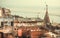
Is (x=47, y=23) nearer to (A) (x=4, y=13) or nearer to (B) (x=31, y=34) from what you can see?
(B) (x=31, y=34)

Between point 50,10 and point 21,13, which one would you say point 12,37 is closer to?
point 21,13

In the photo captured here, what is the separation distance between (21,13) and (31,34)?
0.53 meters

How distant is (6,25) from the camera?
14.6ft

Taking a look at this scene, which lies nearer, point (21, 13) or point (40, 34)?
point (40, 34)

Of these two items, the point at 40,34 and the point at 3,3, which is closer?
the point at 40,34

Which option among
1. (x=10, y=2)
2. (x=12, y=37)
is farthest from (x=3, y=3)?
(x=12, y=37)

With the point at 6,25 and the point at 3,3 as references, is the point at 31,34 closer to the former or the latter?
the point at 6,25

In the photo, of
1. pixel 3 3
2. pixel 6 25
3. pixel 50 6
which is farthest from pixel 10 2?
pixel 50 6

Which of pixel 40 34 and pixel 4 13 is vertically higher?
pixel 4 13

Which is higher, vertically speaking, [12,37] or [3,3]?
[3,3]

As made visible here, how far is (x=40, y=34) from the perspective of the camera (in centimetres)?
422

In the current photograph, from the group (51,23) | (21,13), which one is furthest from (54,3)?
(21,13)

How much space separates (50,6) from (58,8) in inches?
6.9

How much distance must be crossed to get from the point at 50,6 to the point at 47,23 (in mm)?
366
